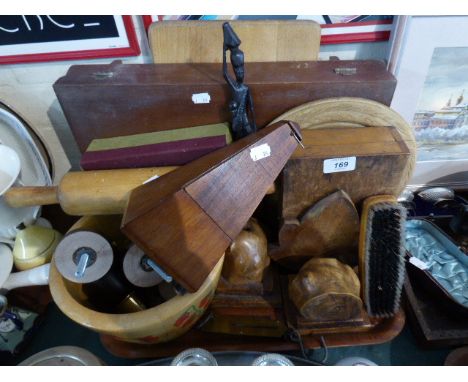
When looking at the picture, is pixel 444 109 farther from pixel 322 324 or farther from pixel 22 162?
pixel 22 162

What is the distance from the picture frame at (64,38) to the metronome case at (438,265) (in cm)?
100

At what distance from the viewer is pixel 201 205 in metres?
0.54

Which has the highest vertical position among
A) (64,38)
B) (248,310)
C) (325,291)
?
(64,38)

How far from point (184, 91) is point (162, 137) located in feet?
0.41

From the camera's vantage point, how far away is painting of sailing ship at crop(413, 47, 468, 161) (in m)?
0.88

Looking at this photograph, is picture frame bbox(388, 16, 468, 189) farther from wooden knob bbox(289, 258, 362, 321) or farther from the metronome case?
wooden knob bbox(289, 258, 362, 321)

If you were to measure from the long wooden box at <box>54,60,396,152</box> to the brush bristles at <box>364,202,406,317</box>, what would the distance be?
0.97ft

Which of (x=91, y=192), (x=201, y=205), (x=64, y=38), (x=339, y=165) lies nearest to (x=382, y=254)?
(x=339, y=165)

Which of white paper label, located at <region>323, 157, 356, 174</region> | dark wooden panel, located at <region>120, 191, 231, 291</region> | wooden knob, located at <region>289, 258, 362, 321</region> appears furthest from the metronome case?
dark wooden panel, located at <region>120, 191, 231, 291</region>

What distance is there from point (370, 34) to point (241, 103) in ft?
1.47

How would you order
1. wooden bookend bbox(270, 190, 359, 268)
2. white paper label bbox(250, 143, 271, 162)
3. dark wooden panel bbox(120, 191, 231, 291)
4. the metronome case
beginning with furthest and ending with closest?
1. the metronome case
2. wooden bookend bbox(270, 190, 359, 268)
3. white paper label bbox(250, 143, 271, 162)
4. dark wooden panel bbox(120, 191, 231, 291)

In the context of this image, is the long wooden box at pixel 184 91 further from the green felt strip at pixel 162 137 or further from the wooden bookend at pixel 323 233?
the wooden bookend at pixel 323 233
